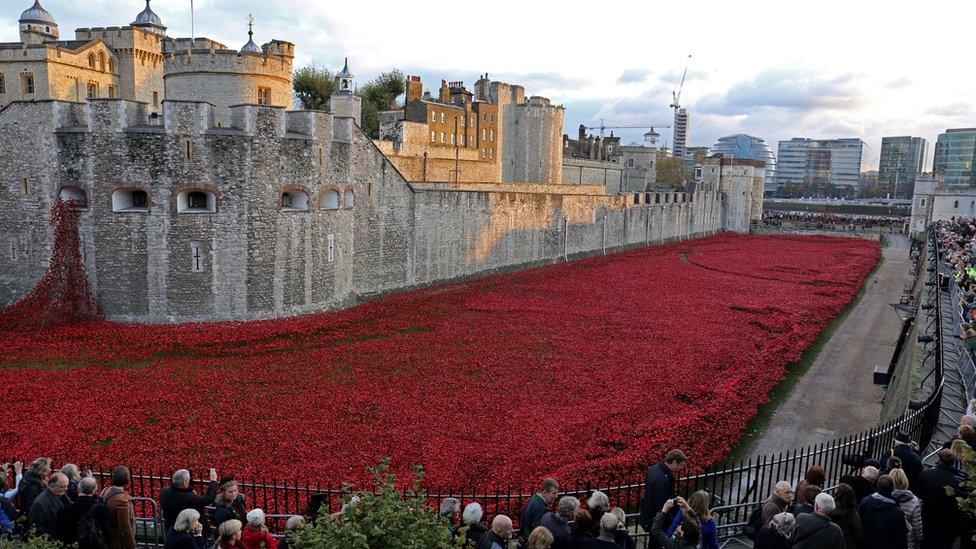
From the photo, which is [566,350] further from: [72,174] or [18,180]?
[18,180]

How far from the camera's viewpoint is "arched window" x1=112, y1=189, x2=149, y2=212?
2441cm

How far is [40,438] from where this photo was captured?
14445 millimetres

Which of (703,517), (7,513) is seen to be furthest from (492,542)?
(7,513)

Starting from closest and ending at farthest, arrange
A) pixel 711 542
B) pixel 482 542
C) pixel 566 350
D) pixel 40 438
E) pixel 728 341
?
pixel 482 542, pixel 711 542, pixel 40 438, pixel 566 350, pixel 728 341

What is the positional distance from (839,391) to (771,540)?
48.8ft

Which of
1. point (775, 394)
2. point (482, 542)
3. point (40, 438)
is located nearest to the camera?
point (482, 542)

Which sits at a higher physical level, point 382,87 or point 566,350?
point 382,87

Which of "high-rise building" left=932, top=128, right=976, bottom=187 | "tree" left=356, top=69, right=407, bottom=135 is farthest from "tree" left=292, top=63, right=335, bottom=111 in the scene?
"high-rise building" left=932, top=128, right=976, bottom=187

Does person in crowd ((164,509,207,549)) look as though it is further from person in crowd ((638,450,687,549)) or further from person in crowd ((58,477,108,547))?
person in crowd ((638,450,687,549))

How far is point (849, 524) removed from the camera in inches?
301

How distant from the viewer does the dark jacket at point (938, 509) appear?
8031 mm

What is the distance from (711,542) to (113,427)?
13.2 meters

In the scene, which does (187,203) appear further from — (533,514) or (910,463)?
(910,463)

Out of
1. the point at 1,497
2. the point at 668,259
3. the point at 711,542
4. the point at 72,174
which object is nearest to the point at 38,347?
the point at 72,174
